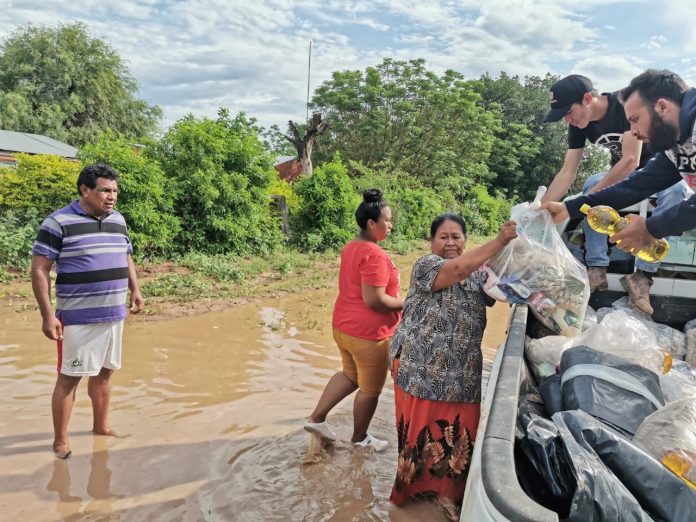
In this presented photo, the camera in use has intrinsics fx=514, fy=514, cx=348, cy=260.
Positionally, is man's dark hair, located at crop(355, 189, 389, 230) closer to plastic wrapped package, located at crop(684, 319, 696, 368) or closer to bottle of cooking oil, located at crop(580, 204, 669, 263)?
bottle of cooking oil, located at crop(580, 204, 669, 263)

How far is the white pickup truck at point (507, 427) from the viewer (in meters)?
0.97

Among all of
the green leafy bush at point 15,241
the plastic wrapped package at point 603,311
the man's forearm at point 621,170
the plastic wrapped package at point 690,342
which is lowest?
the green leafy bush at point 15,241

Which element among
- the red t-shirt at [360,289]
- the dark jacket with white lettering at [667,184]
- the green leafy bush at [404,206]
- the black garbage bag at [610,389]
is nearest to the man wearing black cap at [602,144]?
the dark jacket with white lettering at [667,184]

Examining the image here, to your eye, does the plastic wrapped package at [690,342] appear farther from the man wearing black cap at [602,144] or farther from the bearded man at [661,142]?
the bearded man at [661,142]

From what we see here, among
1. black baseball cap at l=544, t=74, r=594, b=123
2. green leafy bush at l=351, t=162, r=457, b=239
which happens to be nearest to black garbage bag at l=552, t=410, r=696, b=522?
black baseball cap at l=544, t=74, r=594, b=123

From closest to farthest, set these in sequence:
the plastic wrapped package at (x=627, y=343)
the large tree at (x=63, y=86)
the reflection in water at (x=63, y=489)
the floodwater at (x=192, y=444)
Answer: the plastic wrapped package at (x=627, y=343) < the reflection in water at (x=63, y=489) < the floodwater at (x=192, y=444) < the large tree at (x=63, y=86)

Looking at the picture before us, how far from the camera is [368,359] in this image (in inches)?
124

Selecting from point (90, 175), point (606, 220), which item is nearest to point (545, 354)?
point (606, 220)

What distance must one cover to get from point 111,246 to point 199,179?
20.2 ft

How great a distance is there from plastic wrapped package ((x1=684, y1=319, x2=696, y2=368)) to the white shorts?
3547 mm

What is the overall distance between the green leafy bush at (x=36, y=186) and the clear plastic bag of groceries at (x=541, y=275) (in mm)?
7943

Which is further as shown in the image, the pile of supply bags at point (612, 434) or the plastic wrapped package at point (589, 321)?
the plastic wrapped package at point (589, 321)

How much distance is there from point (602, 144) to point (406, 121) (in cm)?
1880

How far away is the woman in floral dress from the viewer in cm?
249
